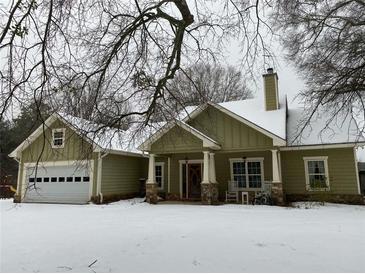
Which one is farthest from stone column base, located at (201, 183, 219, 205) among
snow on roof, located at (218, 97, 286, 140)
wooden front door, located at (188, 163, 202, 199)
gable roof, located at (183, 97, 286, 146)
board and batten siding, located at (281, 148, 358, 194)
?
snow on roof, located at (218, 97, 286, 140)

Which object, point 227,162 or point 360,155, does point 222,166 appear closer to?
point 227,162

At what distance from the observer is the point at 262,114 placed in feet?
53.7

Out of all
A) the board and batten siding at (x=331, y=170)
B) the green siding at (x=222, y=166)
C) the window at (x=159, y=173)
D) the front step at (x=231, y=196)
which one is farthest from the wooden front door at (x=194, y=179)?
the board and batten siding at (x=331, y=170)

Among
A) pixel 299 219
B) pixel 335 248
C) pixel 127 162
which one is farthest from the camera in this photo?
pixel 127 162

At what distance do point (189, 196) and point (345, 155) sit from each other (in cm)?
780

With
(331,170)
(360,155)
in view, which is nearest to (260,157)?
(331,170)

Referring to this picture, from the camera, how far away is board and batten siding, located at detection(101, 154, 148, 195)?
52.3 ft

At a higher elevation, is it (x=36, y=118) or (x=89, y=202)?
(x=36, y=118)

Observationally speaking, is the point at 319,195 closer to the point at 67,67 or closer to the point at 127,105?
the point at 127,105


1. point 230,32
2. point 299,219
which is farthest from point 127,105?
point 299,219

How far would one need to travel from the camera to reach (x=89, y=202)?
15.4 m

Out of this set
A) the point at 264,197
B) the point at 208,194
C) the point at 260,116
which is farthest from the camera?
the point at 260,116

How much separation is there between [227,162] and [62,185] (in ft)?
28.9

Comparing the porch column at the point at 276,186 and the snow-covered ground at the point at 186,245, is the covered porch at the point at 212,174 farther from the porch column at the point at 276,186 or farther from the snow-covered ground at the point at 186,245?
the snow-covered ground at the point at 186,245
